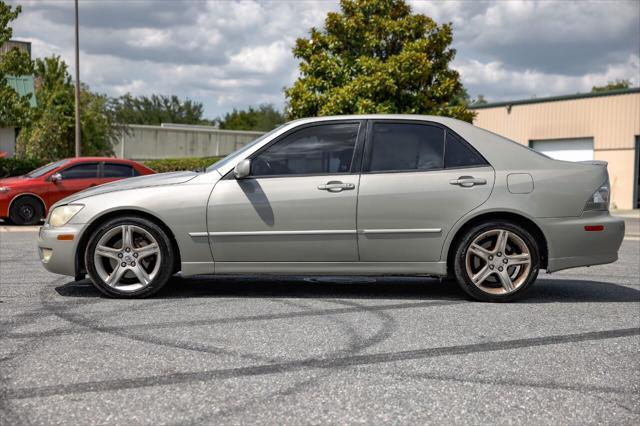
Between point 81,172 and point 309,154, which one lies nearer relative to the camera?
point 309,154

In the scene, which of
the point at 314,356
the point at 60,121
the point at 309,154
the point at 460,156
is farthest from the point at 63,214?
the point at 60,121

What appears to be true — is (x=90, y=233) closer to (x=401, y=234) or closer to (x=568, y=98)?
(x=401, y=234)

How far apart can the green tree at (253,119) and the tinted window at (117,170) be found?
8028 cm

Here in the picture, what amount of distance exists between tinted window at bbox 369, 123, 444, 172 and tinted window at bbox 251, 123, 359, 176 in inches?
8.7

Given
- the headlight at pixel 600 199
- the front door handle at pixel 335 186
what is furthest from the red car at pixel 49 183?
the headlight at pixel 600 199

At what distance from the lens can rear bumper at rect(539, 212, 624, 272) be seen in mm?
6418

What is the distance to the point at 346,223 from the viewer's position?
6352 millimetres

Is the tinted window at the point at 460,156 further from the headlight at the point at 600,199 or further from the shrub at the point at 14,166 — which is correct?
the shrub at the point at 14,166

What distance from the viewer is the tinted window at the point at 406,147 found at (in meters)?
6.52

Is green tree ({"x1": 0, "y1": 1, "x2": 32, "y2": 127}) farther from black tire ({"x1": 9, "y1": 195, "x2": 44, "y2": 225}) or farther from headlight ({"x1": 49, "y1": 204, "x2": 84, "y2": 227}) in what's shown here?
headlight ({"x1": 49, "y1": 204, "x2": 84, "y2": 227})

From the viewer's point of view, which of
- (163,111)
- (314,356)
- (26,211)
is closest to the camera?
(314,356)

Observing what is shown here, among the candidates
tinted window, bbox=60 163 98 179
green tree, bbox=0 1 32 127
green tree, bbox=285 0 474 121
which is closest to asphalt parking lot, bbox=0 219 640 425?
tinted window, bbox=60 163 98 179

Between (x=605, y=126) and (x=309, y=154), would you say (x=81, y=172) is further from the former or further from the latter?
(x=605, y=126)

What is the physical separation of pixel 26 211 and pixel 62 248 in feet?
32.5
